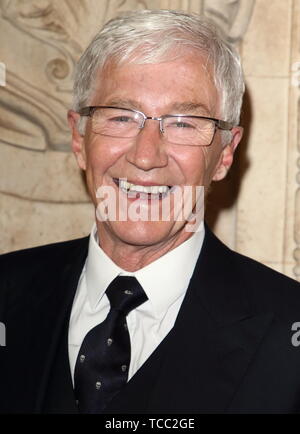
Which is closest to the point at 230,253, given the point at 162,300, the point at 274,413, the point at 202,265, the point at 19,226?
the point at 202,265

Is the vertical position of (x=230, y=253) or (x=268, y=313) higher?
(x=230, y=253)

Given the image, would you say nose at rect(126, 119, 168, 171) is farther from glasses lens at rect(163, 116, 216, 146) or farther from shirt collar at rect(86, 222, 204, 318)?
shirt collar at rect(86, 222, 204, 318)

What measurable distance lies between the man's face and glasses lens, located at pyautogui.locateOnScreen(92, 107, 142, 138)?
15 mm

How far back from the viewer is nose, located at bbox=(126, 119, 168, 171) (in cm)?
189

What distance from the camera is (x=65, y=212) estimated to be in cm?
273

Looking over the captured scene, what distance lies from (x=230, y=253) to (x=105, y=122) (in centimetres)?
50

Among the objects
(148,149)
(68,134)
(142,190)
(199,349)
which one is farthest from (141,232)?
(68,134)

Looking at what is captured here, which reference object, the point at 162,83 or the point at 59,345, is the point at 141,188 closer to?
the point at 162,83

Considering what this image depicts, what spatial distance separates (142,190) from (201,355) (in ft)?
1.43

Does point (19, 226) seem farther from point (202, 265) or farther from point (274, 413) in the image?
point (274, 413)

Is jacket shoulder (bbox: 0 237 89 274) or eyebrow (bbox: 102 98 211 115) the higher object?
eyebrow (bbox: 102 98 211 115)

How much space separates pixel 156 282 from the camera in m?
1.99

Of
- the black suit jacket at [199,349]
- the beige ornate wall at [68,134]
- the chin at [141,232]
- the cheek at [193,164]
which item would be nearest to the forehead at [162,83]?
the cheek at [193,164]

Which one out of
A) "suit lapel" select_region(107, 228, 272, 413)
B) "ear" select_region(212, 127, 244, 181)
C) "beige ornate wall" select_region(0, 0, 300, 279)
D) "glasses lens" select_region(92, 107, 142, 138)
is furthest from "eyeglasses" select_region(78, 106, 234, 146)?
"beige ornate wall" select_region(0, 0, 300, 279)
